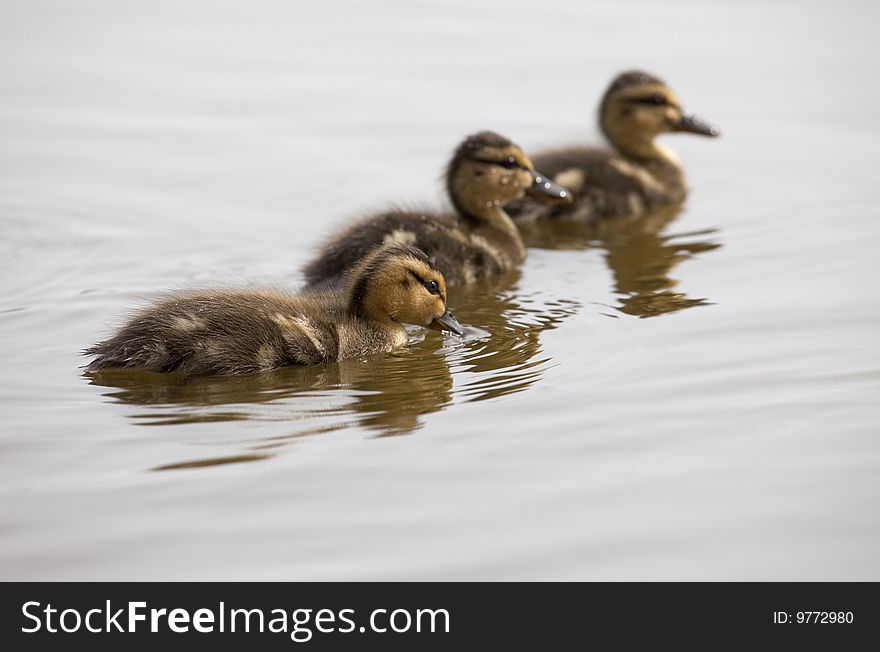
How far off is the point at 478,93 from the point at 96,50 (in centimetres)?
274

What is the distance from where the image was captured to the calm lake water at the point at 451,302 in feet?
12.2

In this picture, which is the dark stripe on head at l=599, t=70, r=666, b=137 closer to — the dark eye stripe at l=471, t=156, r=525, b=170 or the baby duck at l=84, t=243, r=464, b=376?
the dark eye stripe at l=471, t=156, r=525, b=170

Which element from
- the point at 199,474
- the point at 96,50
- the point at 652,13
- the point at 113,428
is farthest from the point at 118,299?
the point at 652,13

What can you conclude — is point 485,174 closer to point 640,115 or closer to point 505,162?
point 505,162

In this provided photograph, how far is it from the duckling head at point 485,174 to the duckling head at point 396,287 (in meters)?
1.43

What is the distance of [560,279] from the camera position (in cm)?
638

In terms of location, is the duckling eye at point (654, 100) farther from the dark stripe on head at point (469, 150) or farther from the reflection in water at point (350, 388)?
the reflection in water at point (350, 388)

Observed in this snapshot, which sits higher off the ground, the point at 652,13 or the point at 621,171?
the point at 652,13

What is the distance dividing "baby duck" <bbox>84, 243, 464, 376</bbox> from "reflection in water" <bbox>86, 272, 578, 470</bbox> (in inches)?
2.0

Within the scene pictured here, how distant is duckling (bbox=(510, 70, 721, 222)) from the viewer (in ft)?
24.1

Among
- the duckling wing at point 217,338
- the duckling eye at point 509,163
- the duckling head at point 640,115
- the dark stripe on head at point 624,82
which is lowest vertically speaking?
the duckling wing at point 217,338

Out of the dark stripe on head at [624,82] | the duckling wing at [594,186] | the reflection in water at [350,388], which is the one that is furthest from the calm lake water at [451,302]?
the dark stripe on head at [624,82]
